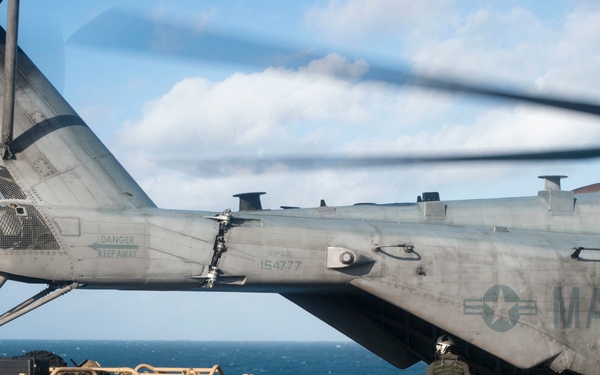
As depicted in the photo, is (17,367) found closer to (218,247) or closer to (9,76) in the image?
(218,247)

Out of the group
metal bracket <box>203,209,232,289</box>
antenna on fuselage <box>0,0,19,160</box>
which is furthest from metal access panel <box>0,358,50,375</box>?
antenna on fuselage <box>0,0,19,160</box>

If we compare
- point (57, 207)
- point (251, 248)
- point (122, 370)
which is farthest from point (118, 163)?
point (122, 370)

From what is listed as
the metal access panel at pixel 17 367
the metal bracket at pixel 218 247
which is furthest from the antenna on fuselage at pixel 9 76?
the metal bracket at pixel 218 247

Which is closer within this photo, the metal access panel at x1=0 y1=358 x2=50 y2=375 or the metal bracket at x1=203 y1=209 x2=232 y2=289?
the metal access panel at x1=0 y1=358 x2=50 y2=375

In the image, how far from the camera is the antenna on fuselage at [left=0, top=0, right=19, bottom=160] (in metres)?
13.1

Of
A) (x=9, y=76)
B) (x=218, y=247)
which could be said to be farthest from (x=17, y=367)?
(x=9, y=76)

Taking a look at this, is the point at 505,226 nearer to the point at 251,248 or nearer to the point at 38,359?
the point at 251,248

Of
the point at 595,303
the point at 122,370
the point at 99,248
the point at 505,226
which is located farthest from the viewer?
the point at 505,226

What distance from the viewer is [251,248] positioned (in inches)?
573

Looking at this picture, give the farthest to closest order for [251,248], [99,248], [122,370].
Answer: [251,248] → [99,248] → [122,370]

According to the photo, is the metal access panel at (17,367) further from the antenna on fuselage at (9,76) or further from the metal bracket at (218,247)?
the antenna on fuselage at (9,76)

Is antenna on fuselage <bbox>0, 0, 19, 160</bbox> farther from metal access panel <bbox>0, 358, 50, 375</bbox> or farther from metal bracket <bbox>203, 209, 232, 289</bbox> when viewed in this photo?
metal bracket <bbox>203, 209, 232, 289</bbox>

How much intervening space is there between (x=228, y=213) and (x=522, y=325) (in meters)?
5.87

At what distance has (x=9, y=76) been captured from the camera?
13.3 meters
